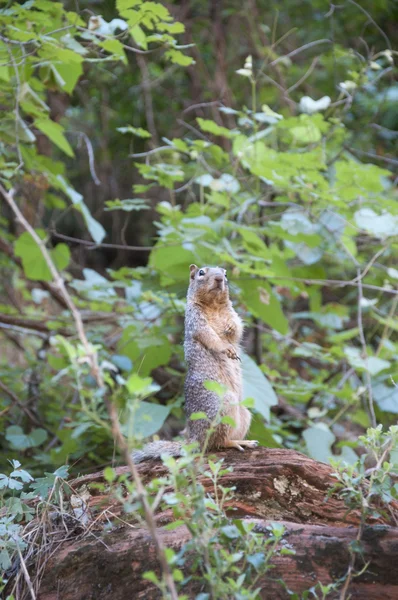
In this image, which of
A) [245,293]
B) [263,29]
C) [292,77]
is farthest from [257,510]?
[292,77]

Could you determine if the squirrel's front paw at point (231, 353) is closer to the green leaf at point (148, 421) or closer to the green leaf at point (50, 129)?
the green leaf at point (148, 421)

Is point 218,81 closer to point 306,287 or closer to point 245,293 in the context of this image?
point 306,287

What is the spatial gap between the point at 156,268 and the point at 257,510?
2.66m

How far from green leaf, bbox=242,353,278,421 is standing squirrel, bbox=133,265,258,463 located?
1.53ft

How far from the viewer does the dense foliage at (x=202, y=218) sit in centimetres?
488

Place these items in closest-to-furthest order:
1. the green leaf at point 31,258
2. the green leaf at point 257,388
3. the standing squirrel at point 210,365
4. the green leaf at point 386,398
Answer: the standing squirrel at point 210,365
the green leaf at point 257,388
the green leaf at point 31,258
the green leaf at point 386,398

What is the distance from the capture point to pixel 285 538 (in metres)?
2.90

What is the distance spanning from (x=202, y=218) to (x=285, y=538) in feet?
10.0

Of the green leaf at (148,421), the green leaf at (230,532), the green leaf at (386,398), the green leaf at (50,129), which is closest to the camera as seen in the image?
the green leaf at (230,532)

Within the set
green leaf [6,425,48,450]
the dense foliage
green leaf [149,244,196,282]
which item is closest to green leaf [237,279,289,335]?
the dense foliage

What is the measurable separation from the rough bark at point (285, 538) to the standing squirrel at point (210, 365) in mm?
200

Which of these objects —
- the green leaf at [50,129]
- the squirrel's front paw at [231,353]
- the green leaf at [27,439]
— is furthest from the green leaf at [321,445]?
the green leaf at [50,129]

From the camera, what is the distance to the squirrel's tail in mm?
3822

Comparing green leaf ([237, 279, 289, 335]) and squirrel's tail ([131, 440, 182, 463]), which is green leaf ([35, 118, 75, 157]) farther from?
squirrel's tail ([131, 440, 182, 463])
